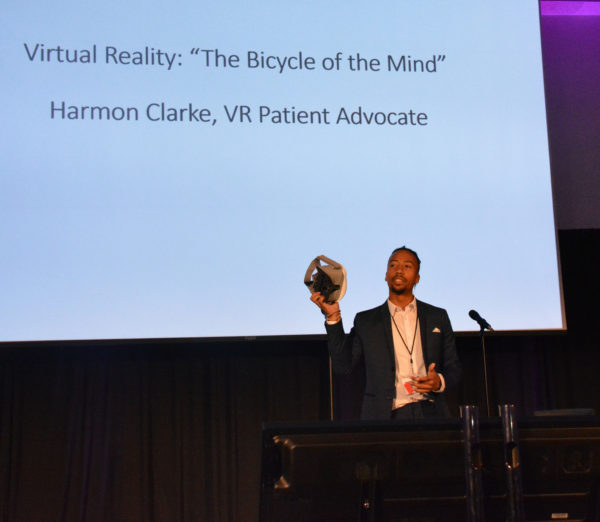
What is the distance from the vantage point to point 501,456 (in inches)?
46.0

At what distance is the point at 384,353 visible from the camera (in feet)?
9.78

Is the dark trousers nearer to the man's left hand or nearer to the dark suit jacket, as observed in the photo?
the dark suit jacket

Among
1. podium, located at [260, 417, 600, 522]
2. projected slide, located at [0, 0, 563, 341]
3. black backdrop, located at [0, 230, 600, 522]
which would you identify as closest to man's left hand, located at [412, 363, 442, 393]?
podium, located at [260, 417, 600, 522]

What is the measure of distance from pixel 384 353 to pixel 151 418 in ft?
4.94

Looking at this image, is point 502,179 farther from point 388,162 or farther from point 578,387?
point 578,387

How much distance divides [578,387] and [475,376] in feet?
2.01

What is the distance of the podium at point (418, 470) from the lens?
112 cm

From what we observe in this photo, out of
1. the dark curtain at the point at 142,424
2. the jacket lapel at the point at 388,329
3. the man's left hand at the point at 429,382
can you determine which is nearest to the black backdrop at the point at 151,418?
the dark curtain at the point at 142,424

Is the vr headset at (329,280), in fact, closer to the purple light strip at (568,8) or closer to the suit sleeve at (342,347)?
the suit sleeve at (342,347)

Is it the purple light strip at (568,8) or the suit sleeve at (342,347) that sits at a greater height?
the purple light strip at (568,8)

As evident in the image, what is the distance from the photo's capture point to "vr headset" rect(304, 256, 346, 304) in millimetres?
2256

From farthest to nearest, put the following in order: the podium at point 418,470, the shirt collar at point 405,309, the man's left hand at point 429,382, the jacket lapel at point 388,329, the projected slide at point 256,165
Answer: the projected slide at point 256,165 → the shirt collar at point 405,309 → the jacket lapel at point 388,329 → the man's left hand at point 429,382 → the podium at point 418,470

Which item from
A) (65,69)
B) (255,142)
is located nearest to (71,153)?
(65,69)

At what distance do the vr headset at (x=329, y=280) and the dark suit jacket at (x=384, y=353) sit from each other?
22.8 inches
